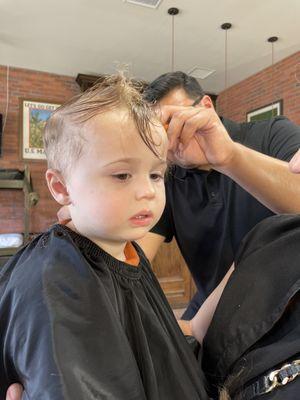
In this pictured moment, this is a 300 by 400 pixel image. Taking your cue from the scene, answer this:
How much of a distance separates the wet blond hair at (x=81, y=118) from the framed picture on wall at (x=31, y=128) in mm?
4157

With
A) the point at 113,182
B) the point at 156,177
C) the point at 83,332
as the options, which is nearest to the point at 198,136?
the point at 156,177

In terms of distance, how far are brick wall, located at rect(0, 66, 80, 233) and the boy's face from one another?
4.21 m

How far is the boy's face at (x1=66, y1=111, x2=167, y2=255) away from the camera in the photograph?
60 centimetres

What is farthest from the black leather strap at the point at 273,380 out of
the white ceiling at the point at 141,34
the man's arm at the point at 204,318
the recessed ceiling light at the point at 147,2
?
the recessed ceiling light at the point at 147,2

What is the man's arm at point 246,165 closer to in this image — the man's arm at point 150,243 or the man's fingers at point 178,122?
the man's fingers at point 178,122

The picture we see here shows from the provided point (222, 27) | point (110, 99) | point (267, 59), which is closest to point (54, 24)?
point (222, 27)

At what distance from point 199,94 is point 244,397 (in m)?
1.07

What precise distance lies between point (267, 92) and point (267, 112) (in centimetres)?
26

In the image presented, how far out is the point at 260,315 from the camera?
626 mm

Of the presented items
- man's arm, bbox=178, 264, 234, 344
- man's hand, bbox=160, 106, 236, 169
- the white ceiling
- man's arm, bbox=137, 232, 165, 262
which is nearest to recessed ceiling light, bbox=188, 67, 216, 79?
the white ceiling

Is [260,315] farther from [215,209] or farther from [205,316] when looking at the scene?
[215,209]

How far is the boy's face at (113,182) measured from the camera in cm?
60

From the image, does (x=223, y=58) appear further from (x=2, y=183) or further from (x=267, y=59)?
(x=2, y=183)

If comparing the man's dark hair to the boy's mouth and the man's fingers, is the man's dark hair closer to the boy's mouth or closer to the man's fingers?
the man's fingers
